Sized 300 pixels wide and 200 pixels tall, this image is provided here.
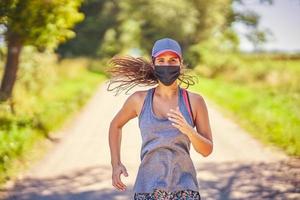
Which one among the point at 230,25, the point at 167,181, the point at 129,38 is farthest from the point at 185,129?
the point at 230,25

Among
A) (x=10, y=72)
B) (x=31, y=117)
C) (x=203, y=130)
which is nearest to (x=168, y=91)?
(x=203, y=130)

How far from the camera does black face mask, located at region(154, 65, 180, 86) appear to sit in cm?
370

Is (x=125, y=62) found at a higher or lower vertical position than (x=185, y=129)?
higher

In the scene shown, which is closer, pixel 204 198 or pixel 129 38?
pixel 204 198

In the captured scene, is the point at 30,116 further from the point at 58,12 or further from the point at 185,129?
the point at 185,129

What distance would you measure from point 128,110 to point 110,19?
4575 centimetres

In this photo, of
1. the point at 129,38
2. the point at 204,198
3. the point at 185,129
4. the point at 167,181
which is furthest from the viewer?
the point at 129,38

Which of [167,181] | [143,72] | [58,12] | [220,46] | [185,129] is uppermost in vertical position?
[220,46]

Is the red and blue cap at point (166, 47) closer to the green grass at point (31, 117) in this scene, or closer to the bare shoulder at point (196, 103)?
the bare shoulder at point (196, 103)

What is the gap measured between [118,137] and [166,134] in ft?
1.60

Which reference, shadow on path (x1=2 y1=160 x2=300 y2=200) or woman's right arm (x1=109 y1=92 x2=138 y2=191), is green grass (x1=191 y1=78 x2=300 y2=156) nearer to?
shadow on path (x1=2 y1=160 x2=300 y2=200)

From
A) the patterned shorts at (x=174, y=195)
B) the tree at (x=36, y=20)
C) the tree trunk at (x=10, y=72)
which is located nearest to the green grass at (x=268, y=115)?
the tree at (x=36, y=20)

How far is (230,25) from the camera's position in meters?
48.0

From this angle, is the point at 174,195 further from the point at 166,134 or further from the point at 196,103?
the point at 196,103
